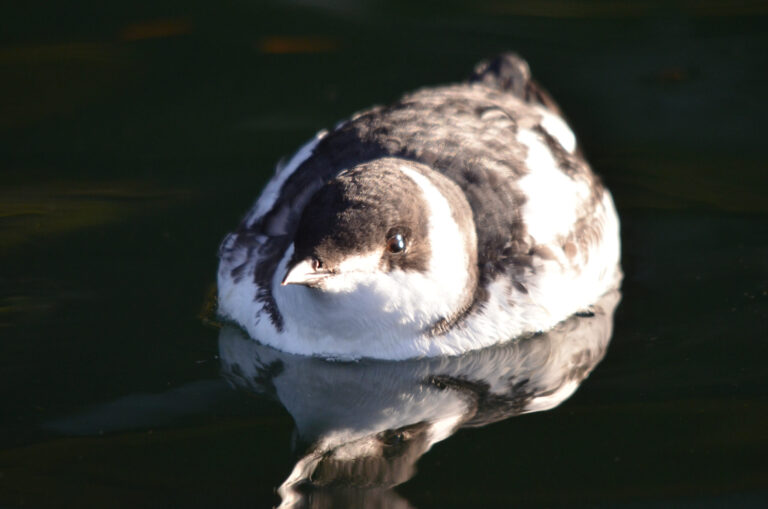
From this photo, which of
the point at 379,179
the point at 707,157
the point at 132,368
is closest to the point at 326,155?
the point at 379,179

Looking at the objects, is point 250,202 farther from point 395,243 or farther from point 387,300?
point 395,243

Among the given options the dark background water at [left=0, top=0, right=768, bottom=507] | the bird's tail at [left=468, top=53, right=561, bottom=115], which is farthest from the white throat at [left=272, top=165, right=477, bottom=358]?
the bird's tail at [left=468, top=53, right=561, bottom=115]

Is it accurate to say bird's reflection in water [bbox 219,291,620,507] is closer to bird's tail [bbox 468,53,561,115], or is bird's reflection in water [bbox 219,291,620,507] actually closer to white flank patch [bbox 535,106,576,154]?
white flank patch [bbox 535,106,576,154]

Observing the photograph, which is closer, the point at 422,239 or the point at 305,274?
the point at 305,274

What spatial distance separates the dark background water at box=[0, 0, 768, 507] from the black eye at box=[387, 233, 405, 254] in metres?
1.06

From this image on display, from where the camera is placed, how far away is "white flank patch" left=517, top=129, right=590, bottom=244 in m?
7.07

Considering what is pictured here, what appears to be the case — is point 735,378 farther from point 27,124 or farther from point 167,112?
point 27,124

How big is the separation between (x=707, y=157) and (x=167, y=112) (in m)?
4.65

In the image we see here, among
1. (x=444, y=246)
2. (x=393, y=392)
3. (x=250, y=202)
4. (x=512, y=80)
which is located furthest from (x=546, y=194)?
(x=250, y=202)

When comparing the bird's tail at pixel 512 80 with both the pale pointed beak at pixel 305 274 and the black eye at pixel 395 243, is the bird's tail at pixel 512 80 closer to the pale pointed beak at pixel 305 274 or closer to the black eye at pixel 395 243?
the black eye at pixel 395 243

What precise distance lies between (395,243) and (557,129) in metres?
2.63

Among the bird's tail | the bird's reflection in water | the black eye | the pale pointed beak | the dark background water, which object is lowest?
the bird's reflection in water

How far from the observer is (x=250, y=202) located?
8.84 m

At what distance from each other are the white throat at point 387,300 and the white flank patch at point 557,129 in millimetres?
1797
